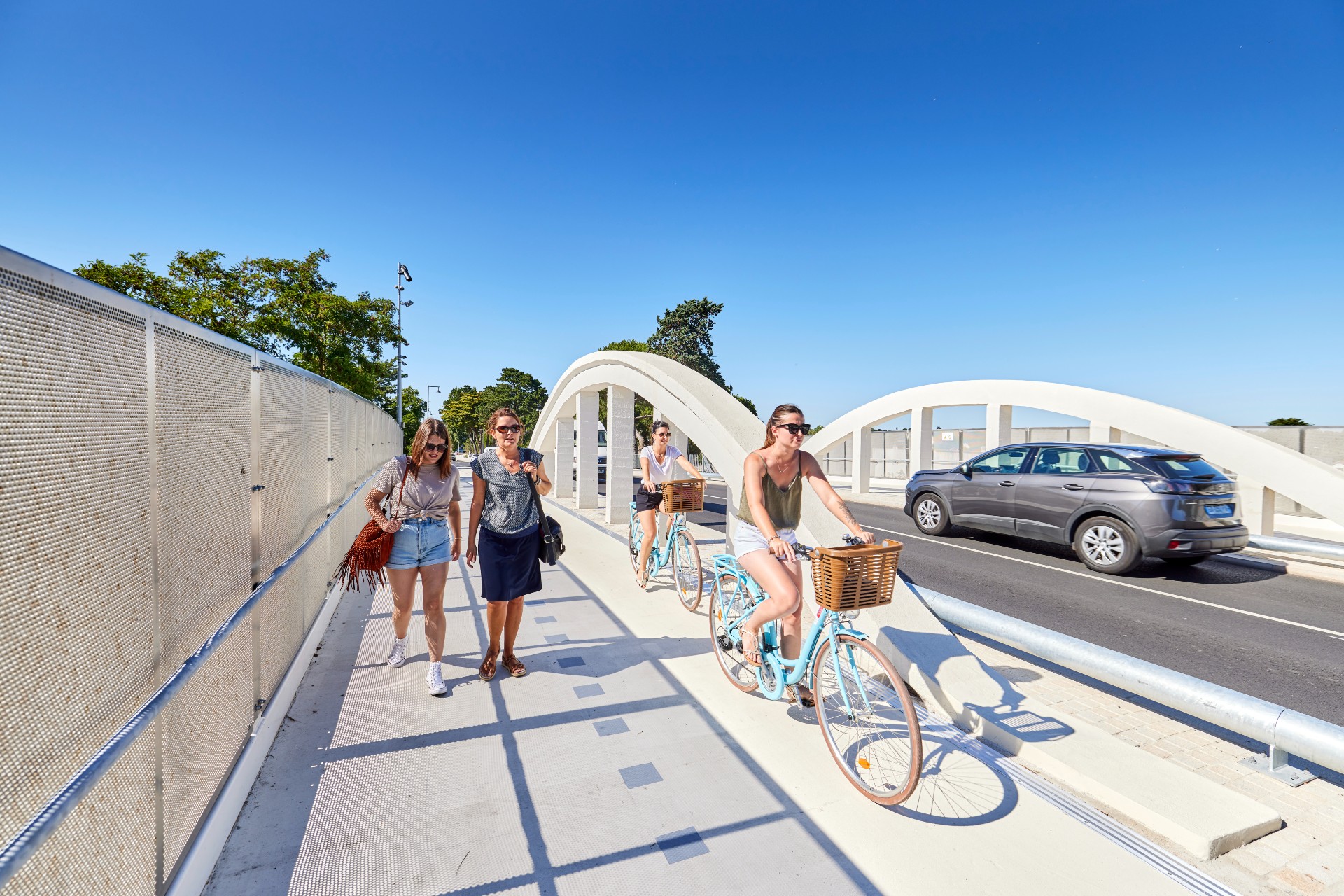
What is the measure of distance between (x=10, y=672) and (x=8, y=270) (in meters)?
0.85

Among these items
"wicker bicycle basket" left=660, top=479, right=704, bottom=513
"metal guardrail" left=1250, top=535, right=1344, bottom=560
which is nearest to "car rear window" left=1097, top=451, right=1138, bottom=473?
"metal guardrail" left=1250, top=535, right=1344, bottom=560

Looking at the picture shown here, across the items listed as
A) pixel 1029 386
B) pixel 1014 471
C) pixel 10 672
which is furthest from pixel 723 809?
pixel 1029 386

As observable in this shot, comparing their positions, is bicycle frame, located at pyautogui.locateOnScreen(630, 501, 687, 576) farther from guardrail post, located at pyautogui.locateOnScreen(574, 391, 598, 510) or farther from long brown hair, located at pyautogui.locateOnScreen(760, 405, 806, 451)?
guardrail post, located at pyautogui.locateOnScreen(574, 391, 598, 510)

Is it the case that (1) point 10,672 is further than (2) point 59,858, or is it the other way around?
(2) point 59,858

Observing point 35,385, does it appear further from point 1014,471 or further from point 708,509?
point 708,509

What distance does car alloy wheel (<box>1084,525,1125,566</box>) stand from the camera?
806 centimetres

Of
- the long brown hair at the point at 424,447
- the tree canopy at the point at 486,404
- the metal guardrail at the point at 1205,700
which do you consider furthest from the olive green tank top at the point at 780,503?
the tree canopy at the point at 486,404

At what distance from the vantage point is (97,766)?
56.3 inches

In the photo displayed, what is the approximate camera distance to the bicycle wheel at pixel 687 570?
579 cm

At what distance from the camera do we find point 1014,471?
9.63 meters

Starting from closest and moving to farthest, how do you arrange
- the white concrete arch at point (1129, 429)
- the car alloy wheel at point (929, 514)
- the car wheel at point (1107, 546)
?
the car wheel at point (1107, 546) < the white concrete arch at point (1129, 429) < the car alloy wheel at point (929, 514)

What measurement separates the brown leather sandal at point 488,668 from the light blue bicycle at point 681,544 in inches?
82.2

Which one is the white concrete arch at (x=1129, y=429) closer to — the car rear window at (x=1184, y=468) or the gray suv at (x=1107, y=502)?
the gray suv at (x=1107, y=502)

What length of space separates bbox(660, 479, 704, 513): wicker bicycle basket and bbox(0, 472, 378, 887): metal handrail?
12.8ft
